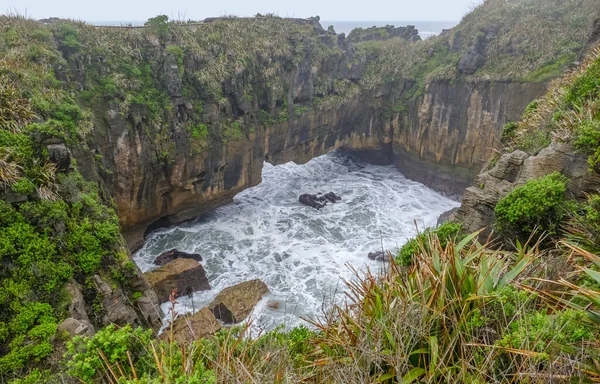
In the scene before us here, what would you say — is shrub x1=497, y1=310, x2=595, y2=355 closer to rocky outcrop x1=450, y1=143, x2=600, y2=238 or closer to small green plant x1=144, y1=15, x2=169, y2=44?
rocky outcrop x1=450, y1=143, x2=600, y2=238

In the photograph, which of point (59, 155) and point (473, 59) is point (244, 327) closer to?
point (59, 155)

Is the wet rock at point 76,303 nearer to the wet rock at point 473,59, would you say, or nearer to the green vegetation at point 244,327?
the green vegetation at point 244,327

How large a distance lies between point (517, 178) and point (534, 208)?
5.71ft

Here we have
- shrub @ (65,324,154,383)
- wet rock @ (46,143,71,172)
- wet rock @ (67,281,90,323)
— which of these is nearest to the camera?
shrub @ (65,324,154,383)

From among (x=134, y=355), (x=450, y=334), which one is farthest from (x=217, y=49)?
(x=450, y=334)

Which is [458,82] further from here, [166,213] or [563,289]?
[563,289]

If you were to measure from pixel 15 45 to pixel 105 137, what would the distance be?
4.71 m

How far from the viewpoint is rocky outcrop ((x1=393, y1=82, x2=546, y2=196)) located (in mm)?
24734

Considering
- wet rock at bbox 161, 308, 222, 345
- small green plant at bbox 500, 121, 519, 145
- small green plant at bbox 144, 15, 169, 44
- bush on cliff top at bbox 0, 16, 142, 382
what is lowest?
wet rock at bbox 161, 308, 222, 345

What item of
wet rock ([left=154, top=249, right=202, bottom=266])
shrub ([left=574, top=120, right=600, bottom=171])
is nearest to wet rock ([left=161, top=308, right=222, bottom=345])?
wet rock ([left=154, top=249, right=202, bottom=266])

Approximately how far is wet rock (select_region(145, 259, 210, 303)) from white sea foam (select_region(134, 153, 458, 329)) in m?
0.44

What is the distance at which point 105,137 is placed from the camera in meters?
17.0

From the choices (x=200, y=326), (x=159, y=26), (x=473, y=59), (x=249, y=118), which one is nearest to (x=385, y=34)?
(x=473, y=59)

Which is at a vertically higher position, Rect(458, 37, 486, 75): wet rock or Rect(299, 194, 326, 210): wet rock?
Rect(458, 37, 486, 75): wet rock
